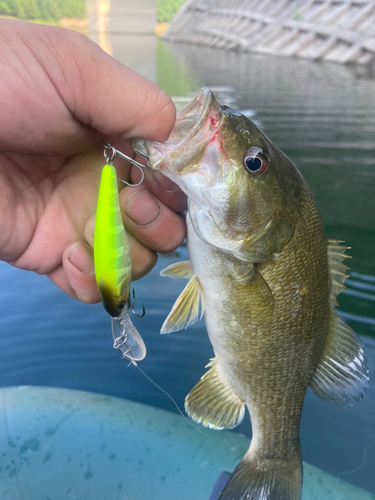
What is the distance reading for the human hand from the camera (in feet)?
4.04

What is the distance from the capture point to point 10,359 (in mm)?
3102

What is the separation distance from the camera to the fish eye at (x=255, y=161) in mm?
1378

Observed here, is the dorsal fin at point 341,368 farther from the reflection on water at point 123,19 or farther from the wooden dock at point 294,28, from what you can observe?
the wooden dock at point 294,28

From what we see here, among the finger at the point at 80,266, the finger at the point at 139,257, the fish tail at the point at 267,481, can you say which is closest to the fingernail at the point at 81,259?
the finger at the point at 80,266

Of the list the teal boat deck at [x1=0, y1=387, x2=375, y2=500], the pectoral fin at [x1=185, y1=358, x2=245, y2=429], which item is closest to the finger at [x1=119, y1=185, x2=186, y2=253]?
the pectoral fin at [x1=185, y1=358, x2=245, y2=429]

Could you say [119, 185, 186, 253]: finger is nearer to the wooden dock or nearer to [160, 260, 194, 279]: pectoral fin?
[160, 260, 194, 279]: pectoral fin

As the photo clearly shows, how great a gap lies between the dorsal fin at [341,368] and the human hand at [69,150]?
783 millimetres

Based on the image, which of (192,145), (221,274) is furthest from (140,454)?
(192,145)

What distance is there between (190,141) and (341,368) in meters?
1.14

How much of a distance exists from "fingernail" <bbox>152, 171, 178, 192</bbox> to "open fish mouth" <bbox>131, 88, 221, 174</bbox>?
0.75 feet

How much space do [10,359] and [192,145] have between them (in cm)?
255

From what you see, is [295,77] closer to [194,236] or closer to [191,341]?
[191,341]

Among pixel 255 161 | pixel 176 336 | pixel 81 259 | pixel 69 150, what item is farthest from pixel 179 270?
pixel 176 336

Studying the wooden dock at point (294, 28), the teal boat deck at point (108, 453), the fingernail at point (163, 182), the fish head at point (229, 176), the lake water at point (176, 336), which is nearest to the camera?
the fish head at point (229, 176)
